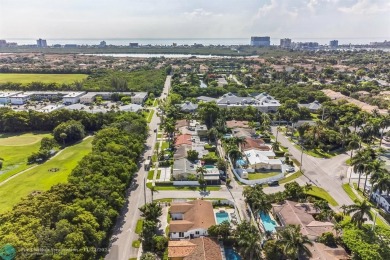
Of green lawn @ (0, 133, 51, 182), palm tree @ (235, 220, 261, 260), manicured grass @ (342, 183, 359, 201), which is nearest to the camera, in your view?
palm tree @ (235, 220, 261, 260)

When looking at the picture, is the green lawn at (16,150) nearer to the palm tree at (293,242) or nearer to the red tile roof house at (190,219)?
the red tile roof house at (190,219)

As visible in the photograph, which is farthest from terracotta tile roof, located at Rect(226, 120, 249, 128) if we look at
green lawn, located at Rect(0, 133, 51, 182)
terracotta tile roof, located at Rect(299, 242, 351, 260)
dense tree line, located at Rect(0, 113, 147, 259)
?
green lawn, located at Rect(0, 133, 51, 182)

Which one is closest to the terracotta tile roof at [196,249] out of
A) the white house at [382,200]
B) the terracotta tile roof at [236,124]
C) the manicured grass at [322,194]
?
the manicured grass at [322,194]

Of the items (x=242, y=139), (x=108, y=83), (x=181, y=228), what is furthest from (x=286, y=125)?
(x=108, y=83)

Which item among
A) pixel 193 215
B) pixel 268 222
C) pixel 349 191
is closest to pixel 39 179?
pixel 193 215

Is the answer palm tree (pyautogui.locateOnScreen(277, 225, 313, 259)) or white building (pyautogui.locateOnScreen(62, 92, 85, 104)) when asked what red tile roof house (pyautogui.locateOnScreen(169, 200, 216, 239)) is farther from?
white building (pyautogui.locateOnScreen(62, 92, 85, 104))

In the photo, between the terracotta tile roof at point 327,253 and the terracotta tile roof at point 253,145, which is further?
the terracotta tile roof at point 253,145

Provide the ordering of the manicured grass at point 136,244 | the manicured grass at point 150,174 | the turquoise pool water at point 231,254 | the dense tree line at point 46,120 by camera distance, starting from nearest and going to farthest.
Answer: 1. the turquoise pool water at point 231,254
2. the manicured grass at point 136,244
3. the manicured grass at point 150,174
4. the dense tree line at point 46,120
